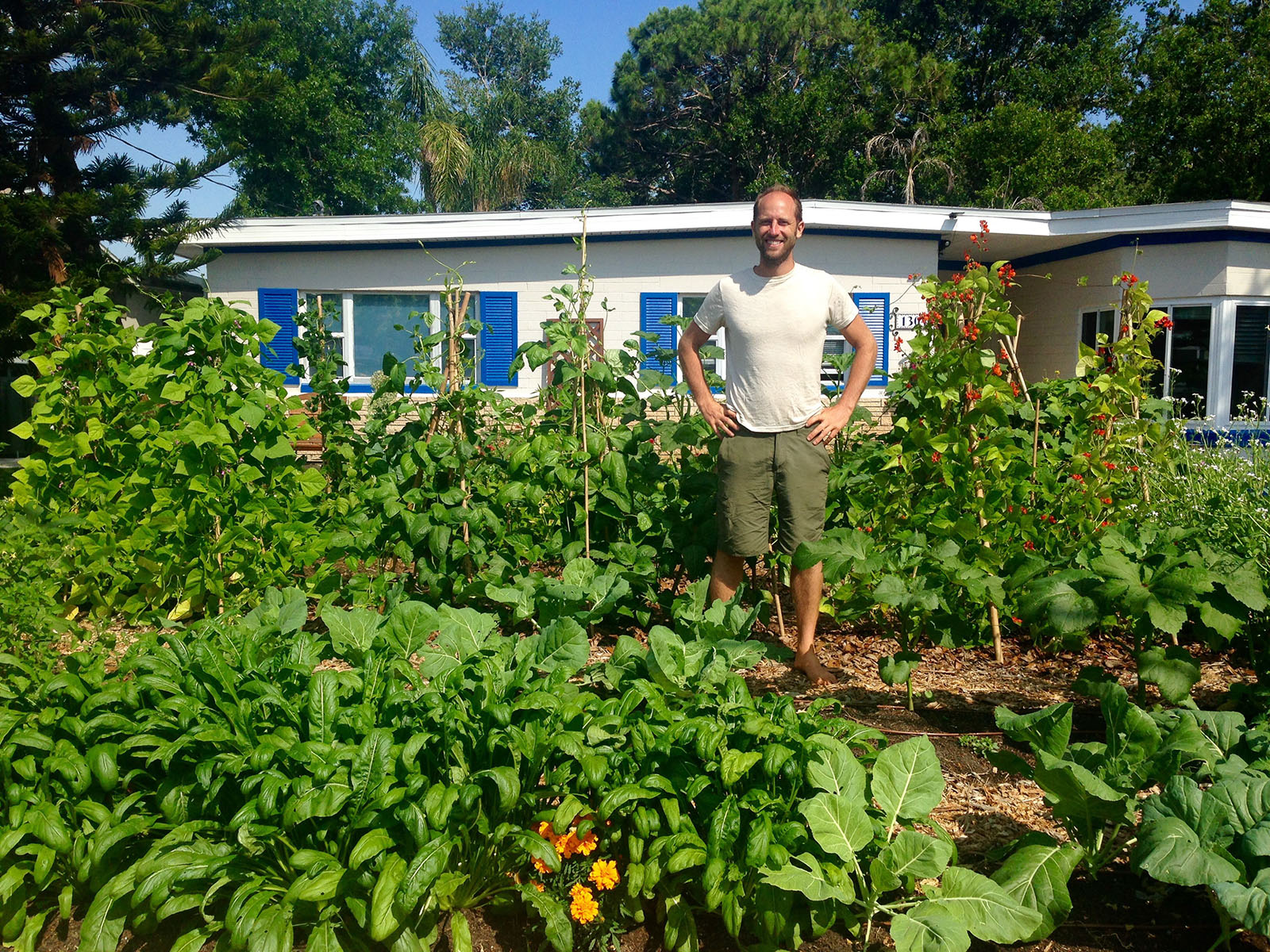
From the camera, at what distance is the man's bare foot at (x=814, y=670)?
335 cm

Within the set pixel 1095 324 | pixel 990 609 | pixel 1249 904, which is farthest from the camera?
pixel 1095 324

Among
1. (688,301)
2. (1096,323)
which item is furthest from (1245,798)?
(1096,323)

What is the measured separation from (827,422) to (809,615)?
702 millimetres

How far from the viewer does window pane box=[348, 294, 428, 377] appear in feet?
40.6

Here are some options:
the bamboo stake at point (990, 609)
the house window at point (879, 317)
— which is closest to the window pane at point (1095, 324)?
the house window at point (879, 317)

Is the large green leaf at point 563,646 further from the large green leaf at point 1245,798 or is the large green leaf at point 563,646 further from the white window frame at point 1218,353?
the white window frame at point 1218,353

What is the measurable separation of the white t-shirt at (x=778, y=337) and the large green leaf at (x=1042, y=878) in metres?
1.72

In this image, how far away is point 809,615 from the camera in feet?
11.1

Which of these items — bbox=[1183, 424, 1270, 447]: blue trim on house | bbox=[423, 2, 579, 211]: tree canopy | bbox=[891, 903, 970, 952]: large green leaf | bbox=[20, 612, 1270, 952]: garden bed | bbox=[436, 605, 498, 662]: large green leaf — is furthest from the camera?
bbox=[423, 2, 579, 211]: tree canopy

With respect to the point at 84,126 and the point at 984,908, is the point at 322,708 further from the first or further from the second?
the point at 84,126

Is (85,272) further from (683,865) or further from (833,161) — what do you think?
(833,161)

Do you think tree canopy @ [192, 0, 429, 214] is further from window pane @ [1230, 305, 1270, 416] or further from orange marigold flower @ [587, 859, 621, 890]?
orange marigold flower @ [587, 859, 621, 890]

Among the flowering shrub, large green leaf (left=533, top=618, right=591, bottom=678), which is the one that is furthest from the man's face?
large green leaf (left=533, top=618, right=591, bottom=678)

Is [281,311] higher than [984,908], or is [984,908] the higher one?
[281,311]
